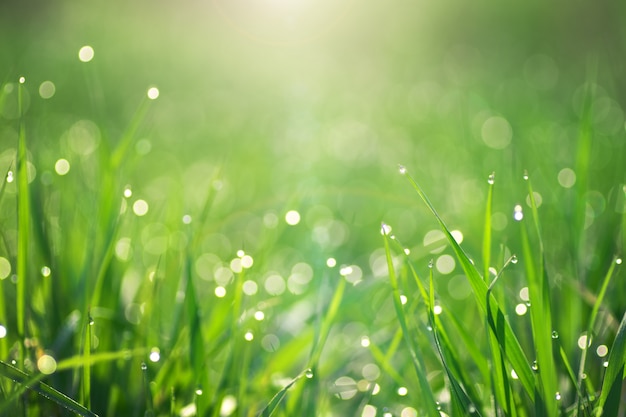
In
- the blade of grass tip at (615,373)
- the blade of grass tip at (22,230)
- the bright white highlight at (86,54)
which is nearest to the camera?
the blade of grass tip at (615,373)

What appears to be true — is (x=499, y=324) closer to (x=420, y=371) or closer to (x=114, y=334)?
(x=420, y=371)

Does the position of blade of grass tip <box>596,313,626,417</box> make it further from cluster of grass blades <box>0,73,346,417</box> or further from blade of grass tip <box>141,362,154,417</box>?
blade of grass tip <box>141,362,154,417</box>

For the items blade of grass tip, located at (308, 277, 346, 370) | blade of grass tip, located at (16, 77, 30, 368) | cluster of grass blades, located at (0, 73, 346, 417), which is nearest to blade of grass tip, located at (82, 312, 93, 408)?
cluster of grass blades, located at (0, 73, 346, 417)

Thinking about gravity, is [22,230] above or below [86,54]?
below

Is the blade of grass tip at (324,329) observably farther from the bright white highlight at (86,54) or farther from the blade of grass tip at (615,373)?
the bright white highlight at (86,54)

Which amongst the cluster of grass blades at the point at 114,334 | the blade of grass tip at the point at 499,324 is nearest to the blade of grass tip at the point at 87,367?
the cluster of grass blades at the point at 114,334

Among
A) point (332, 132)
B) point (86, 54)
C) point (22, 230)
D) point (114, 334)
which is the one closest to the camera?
point (22, 230)

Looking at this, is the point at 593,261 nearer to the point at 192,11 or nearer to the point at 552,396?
the point at 552,396

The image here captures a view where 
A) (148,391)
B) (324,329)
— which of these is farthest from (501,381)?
(148,391)
